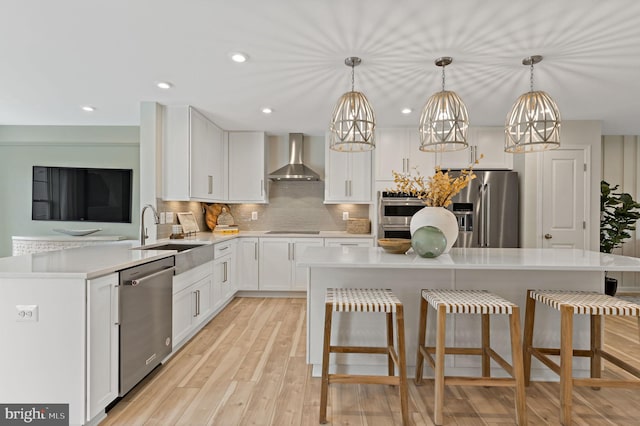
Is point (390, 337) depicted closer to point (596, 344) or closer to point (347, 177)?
point (596, 344)

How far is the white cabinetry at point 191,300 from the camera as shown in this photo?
2.85 metres

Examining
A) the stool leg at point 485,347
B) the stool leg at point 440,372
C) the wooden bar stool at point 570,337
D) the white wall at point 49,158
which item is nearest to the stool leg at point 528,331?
the wooden bar stool at point 570,337

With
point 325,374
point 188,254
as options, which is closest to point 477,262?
point 325,374

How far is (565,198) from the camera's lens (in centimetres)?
418

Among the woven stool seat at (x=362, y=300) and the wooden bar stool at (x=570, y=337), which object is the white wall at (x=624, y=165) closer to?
the wooden bar stool at (x=570, y=337)

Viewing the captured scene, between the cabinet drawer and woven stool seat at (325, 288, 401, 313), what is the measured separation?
1.93 meters

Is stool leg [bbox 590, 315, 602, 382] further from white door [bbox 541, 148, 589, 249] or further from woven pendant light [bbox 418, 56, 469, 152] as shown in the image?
white door [bbox 541, 148, 589, 249]

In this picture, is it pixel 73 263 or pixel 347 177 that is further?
pixel 347 177

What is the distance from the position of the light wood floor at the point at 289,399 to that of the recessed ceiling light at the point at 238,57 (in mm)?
2316

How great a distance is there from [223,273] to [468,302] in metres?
2.89

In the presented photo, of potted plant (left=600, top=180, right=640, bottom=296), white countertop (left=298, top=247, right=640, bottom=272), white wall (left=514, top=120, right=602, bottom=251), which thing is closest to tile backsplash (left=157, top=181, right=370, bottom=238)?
white wall (left=514, top=120, right=602, bottom=251)

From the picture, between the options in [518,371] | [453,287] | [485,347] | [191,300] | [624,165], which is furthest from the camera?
[624,165]

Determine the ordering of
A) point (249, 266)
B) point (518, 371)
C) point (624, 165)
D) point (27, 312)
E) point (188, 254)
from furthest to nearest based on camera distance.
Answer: point (624, 165) → point (249, 266) → point (188, 254) → point (518, 371) → point (27, 312)

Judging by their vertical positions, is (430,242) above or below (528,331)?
above
